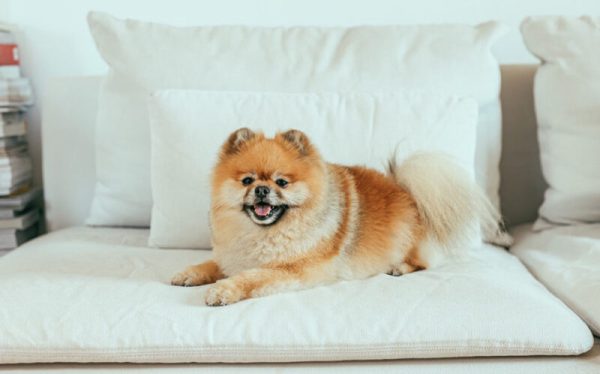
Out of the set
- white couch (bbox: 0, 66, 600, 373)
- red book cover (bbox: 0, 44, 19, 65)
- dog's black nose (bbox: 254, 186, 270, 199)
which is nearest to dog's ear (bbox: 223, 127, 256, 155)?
dog's black nose (bbox: 254, 186, 270, 199)

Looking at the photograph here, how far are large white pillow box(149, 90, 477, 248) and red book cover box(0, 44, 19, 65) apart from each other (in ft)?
2.34

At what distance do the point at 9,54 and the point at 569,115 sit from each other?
5.48 feet

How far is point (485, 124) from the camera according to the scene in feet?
6.04

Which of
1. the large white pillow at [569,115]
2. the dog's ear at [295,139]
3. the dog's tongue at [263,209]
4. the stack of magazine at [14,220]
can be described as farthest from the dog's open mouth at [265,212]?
the stack of magazine at [14,220]

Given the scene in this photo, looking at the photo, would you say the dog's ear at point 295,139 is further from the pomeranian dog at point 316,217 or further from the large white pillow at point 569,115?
the large white pillow at point 569,115

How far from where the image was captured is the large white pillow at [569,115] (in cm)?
173

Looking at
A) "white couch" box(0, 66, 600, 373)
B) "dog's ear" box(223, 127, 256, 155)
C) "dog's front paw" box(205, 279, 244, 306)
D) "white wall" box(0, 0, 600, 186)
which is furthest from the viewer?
"white wall" box(0, 0, 600, 186)

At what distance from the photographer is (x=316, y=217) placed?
135 cm

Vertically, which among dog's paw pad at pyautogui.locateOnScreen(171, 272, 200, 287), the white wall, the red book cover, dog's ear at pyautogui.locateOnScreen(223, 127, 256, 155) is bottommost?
dog's paw pad at pyautogui.locateOnScreen(171, 272, 200, 287)

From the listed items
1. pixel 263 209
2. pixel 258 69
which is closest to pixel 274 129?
pixel 258 69

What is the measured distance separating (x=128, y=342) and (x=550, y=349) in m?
0.70

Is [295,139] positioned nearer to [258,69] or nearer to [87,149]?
[258,69]

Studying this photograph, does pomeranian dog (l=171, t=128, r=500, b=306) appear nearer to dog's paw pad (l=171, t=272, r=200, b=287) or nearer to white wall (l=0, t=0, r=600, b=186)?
dog's paw pad (l=171, t=272, r=200, b=287)

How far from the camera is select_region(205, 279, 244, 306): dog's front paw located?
120 cm
